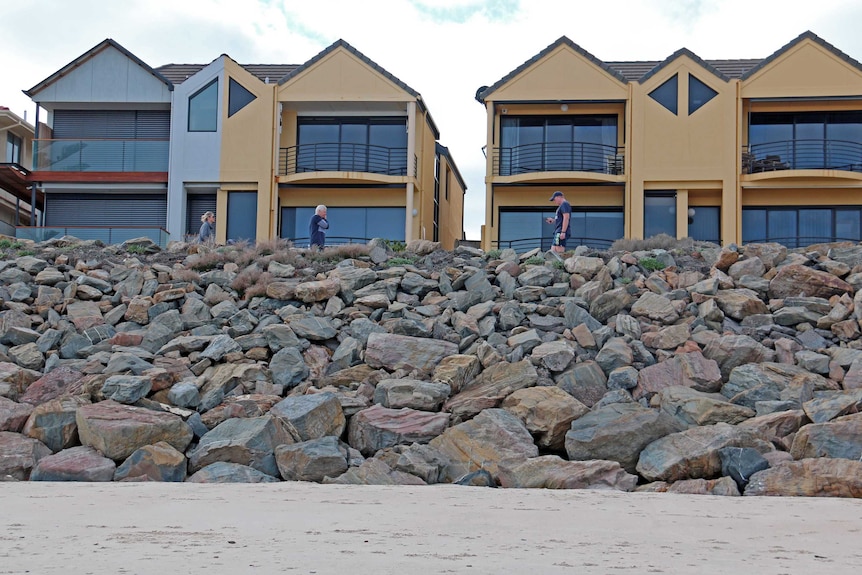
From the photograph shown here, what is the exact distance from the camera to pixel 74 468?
10.5m

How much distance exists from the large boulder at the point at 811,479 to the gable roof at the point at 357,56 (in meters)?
19.8

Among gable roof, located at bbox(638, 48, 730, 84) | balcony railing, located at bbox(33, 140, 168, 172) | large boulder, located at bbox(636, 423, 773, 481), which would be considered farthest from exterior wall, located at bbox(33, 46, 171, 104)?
large boulder, located at bbox(636, 423, 773, 481)

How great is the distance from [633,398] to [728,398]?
4.36 ft

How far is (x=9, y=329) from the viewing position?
593 inches

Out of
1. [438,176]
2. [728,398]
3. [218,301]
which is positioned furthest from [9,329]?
[438,176]

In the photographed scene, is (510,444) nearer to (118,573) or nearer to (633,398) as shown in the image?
(633,398)

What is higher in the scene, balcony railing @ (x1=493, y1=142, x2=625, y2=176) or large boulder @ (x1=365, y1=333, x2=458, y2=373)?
balcony railing @ (x1=493, y1=142, x2=625, y2=176)

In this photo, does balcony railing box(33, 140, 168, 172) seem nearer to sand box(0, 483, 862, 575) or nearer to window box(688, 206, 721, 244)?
window box(688, 206, 721, 244)

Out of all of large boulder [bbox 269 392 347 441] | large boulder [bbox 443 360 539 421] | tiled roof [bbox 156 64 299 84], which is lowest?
large boulder [bbox 269 392 347 441]

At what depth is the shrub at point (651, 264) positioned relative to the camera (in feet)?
57.5

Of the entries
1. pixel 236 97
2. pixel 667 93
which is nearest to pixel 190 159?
pixel 236 97

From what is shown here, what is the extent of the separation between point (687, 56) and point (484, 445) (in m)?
19.2

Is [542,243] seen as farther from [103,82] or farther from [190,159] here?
[103,82]

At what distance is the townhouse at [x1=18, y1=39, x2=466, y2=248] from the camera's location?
27.4m
